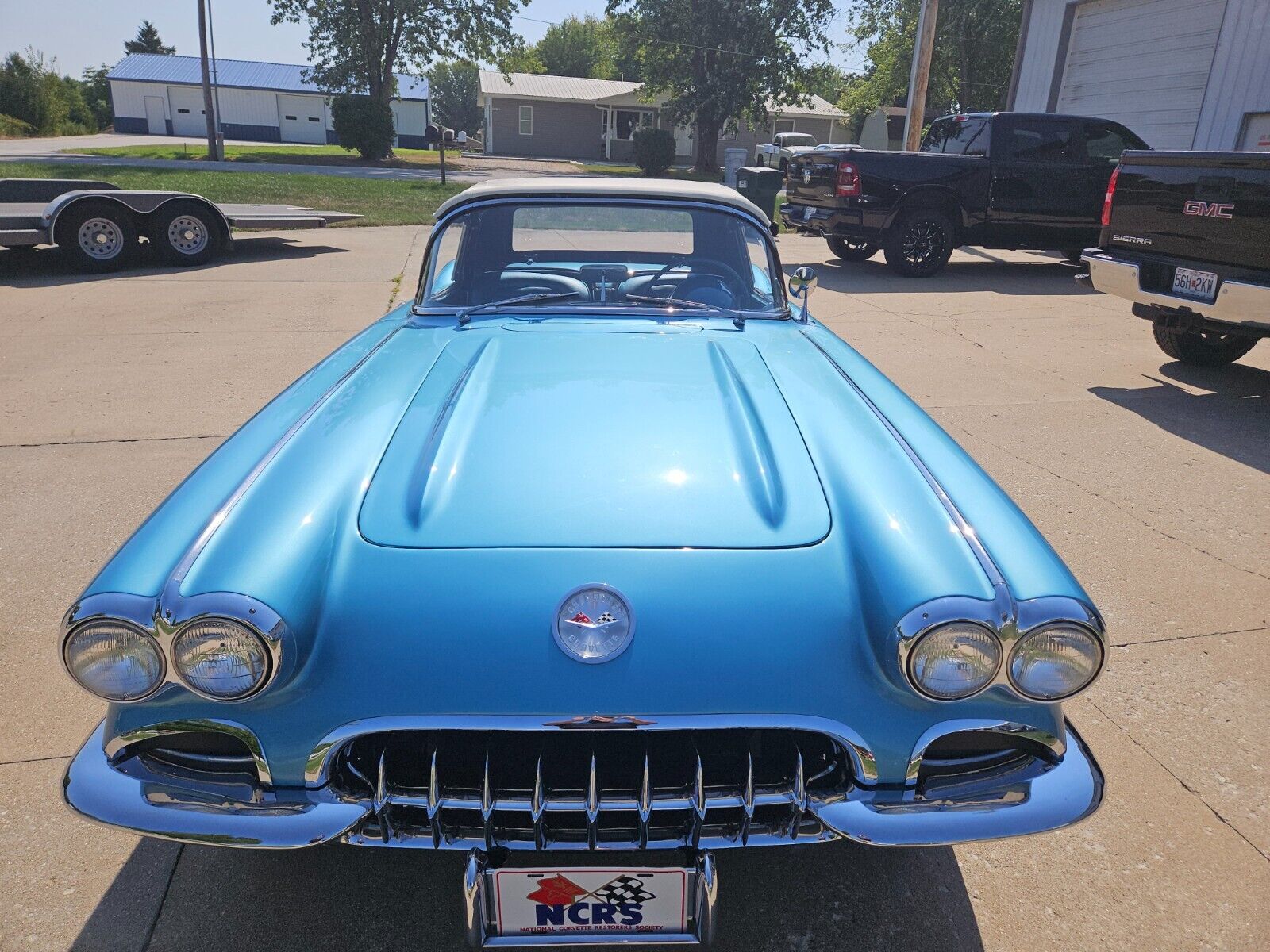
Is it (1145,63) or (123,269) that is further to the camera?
(1145,63)

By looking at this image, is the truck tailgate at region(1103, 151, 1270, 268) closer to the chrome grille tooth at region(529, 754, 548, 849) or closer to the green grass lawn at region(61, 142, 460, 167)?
the chrome grille tooth at region(529, 754, 548, 849)

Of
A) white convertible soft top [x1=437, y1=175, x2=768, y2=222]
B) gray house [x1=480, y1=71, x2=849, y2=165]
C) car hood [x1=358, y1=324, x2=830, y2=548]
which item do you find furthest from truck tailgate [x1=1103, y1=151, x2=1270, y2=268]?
gray house [x1=480, y1=71, x2=849, y2=165]

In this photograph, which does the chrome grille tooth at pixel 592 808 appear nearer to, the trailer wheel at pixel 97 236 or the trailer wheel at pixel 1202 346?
the trailer wheel at pixel 1202 346

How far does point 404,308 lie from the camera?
11.7 ft

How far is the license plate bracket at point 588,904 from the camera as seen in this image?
1717mm

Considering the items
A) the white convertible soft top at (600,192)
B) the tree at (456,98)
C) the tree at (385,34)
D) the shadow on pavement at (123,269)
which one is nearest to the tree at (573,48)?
the tree at (456,98)

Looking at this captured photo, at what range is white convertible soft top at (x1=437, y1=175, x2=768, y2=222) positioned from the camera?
11.3 ft

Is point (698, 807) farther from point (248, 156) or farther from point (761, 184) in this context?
point (248, 156)

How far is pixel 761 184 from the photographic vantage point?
666 inches

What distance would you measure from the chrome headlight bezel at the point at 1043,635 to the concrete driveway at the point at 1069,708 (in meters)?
0.69

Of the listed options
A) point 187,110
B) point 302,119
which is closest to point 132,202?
point 302,119

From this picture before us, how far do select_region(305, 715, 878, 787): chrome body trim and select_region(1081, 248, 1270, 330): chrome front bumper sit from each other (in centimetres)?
549

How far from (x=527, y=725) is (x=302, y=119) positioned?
6106 centimetres

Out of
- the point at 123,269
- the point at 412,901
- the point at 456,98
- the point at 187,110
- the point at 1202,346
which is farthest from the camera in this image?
the point at 456,98
